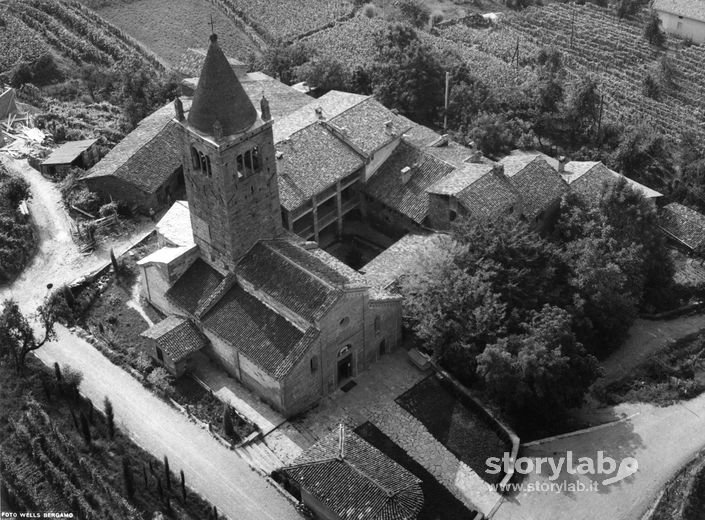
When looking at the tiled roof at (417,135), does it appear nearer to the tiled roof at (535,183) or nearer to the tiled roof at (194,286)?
the tiled roof at (535,183)

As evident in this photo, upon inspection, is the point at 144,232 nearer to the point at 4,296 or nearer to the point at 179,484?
the point at 4,296

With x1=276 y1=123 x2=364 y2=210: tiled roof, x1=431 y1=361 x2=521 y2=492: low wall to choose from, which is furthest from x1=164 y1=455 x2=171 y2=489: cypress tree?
x1=276 y1=123 x2=364 y2=210: tiled roof

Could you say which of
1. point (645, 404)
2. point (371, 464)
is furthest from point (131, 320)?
point (645, 404)

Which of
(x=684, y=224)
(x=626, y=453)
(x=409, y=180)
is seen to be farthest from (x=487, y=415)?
(x=684, y=224)

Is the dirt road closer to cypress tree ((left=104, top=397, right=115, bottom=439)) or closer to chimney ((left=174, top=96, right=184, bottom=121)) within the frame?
cypress tree ((left=104, top=397, right=115, bottom=439))

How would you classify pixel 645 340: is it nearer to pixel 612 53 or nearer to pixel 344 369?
pixel 344 369

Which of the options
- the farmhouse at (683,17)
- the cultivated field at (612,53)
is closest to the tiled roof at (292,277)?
the cultivated field at (612,53)

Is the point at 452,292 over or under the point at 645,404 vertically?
over
